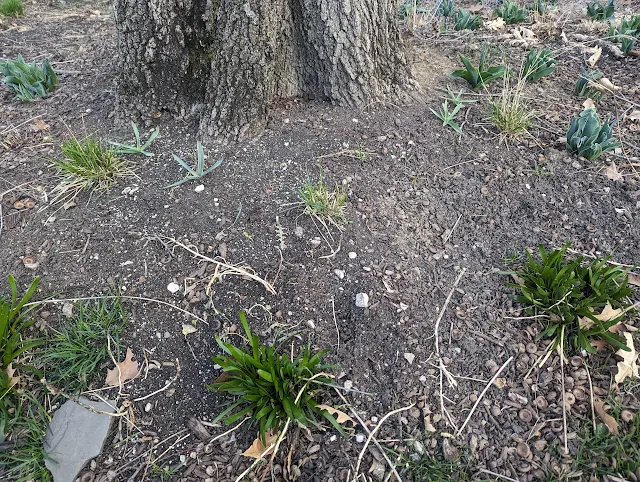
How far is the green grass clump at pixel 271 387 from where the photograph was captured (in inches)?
69.8

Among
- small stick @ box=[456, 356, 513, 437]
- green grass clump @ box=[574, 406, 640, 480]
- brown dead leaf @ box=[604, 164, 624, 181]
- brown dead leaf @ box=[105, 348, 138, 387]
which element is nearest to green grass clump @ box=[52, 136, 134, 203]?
brown dead leaf @ box=[105, 348, 138, 387]

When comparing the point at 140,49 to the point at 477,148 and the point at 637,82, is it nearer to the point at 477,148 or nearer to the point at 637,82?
the point at 477,148

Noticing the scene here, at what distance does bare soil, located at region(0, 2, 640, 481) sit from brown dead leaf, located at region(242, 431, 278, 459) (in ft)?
0.21

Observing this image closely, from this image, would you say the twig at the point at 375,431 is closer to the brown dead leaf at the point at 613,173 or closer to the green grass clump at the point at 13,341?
the green grass clump at the point at 13,341

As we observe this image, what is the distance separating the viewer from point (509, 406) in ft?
6.29

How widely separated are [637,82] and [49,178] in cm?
397

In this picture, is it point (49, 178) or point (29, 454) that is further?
point (49, 178)

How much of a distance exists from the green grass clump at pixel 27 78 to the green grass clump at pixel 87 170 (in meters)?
0.89

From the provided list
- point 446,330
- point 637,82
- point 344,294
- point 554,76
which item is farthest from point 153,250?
point 637,82

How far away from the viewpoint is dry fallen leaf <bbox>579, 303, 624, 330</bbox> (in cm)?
202

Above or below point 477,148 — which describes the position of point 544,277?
below

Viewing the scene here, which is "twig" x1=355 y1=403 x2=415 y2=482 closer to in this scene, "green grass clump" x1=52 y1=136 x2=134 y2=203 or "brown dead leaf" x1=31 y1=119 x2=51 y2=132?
"green grass clump" x1=52 y1=136 x2=134 y2=203

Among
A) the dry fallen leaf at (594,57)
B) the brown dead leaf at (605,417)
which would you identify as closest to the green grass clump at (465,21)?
the dry fallen leaf at (594,57)

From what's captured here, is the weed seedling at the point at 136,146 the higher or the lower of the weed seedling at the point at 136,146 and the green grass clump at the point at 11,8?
the lower
